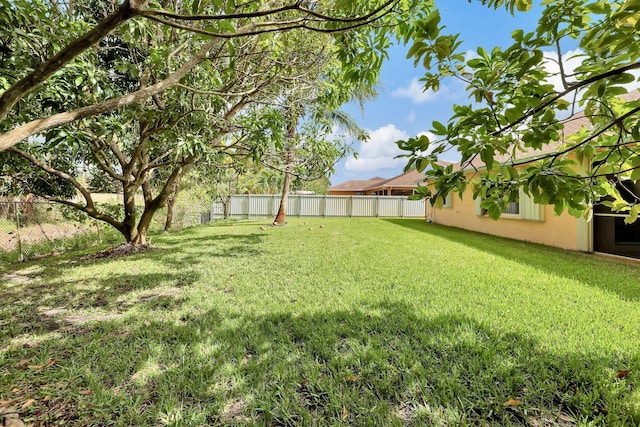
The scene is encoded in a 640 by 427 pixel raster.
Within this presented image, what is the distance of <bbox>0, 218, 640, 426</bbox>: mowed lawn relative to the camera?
1683 millimetres

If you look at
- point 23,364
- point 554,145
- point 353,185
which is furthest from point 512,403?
point 353,185

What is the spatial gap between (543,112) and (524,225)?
8522 mm

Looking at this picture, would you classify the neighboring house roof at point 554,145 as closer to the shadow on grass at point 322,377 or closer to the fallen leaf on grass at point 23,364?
the shadow on grass at point 322,377

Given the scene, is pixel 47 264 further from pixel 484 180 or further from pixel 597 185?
pixel 597 185

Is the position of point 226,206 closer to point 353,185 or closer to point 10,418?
point 10,418

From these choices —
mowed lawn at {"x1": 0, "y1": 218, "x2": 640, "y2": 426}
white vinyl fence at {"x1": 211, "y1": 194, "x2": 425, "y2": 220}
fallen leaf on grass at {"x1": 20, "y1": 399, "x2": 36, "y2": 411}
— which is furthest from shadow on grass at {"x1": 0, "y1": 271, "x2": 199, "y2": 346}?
white vinyl fence at {"x1": 211, "y1": 194, "x2": 425, "y2": 220}

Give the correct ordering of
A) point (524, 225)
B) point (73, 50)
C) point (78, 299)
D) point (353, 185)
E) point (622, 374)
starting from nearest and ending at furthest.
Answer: point (73, 50) → point (622, 374) → point (78, 299) → point (524, 225) → point (353, 185)

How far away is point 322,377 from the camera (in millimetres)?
1976

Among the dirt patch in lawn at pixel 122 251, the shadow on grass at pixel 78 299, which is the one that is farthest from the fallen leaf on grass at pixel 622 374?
the dirt patch in lawn at pixel 122 251

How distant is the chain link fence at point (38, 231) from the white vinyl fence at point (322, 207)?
33.2ft

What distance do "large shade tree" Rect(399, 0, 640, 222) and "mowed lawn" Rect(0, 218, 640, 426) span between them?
4.03ft

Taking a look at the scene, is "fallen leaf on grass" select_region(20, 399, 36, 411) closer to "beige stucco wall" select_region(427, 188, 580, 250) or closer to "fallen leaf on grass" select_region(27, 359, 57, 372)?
"fallen leaf on grass" select_region(27, 359, 57, 372)

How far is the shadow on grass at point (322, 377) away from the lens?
164 centimetres

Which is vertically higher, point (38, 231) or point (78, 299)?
point (38, 231)
